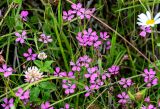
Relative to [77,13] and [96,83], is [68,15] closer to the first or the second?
[77,13]

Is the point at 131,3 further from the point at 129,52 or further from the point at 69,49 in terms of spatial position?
the point at 69,49

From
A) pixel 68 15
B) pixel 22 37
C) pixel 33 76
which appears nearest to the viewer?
pixel 33 76

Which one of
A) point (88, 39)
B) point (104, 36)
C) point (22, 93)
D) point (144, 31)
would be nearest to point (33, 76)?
point (22, 93)

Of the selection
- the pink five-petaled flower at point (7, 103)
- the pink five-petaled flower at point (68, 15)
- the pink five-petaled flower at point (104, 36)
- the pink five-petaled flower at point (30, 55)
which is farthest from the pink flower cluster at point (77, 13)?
the pink five-petaled flower at point (7, 103)

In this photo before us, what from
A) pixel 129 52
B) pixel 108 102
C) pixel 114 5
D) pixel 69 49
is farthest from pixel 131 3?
pixel 108 102

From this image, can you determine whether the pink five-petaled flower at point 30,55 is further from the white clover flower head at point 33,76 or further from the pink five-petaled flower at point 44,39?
the white clover flower head at point 33,76

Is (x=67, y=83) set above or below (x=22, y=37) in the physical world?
below
